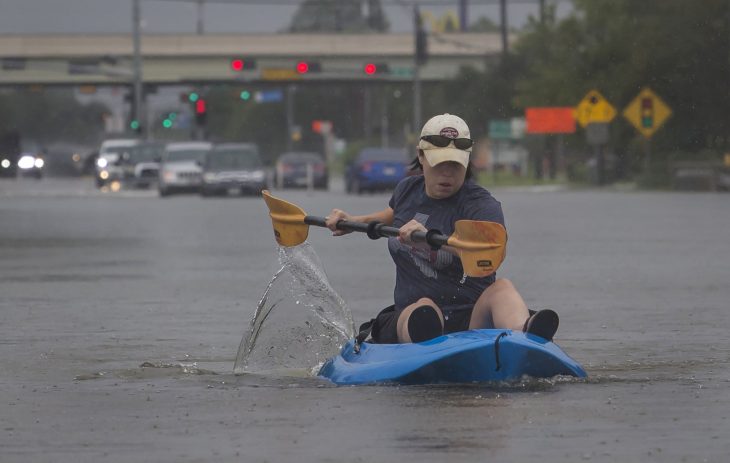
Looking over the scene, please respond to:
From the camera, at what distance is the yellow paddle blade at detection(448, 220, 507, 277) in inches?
379

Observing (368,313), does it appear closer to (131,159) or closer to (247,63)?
(131,159)

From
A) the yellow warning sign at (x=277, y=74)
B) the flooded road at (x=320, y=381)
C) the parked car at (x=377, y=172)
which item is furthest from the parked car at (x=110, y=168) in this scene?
the flooded road at (x=320, y=381)

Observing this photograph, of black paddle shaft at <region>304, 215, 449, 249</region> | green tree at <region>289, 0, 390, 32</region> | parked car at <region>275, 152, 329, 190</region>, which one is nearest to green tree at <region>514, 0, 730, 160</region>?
parked car at <region>275, 152, 329, 190</region>

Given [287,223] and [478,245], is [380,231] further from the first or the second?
[287,223]

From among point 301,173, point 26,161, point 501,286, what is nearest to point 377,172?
point 301,173

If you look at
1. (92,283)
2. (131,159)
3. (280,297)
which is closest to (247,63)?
(131,159)

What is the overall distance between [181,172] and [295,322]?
42.5 m

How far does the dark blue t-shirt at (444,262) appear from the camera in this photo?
10.3 meters

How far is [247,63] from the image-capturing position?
257ft

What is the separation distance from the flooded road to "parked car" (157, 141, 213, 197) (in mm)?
26459

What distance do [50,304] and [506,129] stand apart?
5831 centimetres

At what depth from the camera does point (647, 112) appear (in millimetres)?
56750

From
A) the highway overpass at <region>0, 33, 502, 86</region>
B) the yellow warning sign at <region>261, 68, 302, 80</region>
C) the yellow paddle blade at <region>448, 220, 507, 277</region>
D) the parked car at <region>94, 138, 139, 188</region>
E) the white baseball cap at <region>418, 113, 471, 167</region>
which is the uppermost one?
the highway overpass at <region>0, 33, 502, 86</region>

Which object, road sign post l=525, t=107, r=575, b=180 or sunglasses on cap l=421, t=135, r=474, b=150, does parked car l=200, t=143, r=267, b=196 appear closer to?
road sign post l=525, t=107, r=575, b=180
